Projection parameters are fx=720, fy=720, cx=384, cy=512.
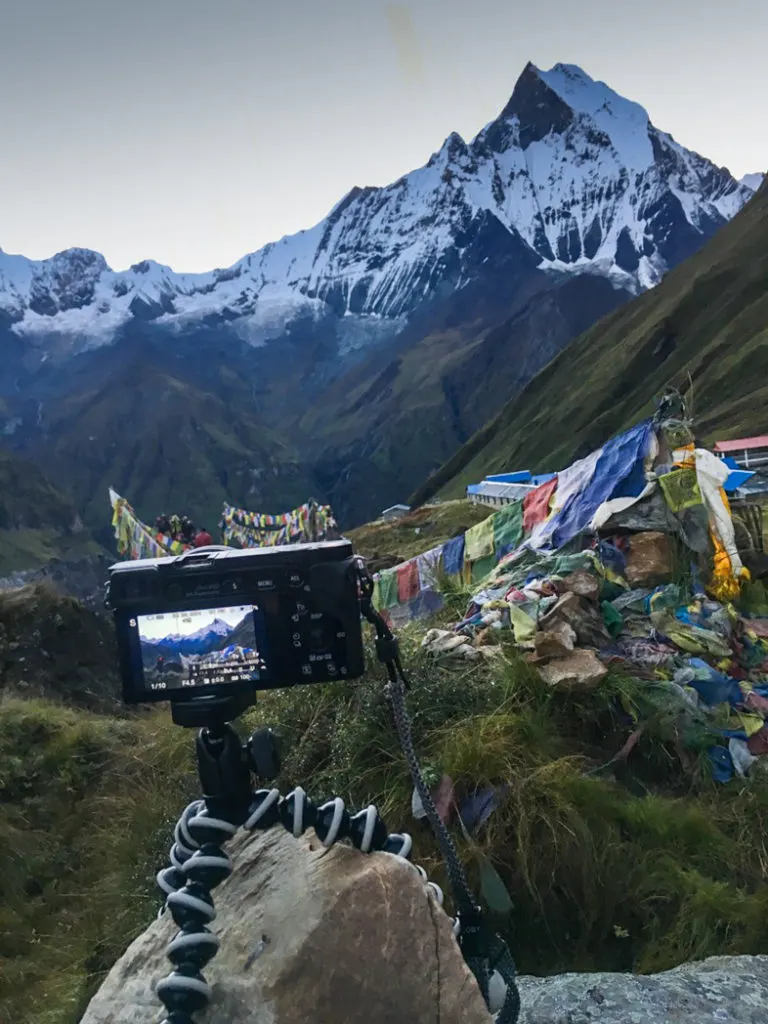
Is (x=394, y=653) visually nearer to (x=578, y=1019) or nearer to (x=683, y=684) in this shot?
(x=578, y=1019)

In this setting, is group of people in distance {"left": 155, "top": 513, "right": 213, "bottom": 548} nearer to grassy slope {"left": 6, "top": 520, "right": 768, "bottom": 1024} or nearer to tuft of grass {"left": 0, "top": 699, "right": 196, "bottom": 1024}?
tuft of grass {"left": 0, "top": 699, "right": 196, "bottom": 1024}

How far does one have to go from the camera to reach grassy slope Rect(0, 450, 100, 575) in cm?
12462

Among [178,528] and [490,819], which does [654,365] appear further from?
[490,819]

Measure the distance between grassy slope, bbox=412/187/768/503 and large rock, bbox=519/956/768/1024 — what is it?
249 ft

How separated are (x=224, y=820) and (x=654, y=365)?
106814 millimetres

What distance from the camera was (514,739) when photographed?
448 cm

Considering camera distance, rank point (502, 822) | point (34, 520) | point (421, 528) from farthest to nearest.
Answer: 1. point (34, 520)
2. point (421, 528)
3. point (502, 822)

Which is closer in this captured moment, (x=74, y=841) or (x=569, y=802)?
(x=569, y=802)

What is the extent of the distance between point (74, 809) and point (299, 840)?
4240 mm

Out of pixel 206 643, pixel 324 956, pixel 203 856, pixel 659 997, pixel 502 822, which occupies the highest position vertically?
pixel 206 643

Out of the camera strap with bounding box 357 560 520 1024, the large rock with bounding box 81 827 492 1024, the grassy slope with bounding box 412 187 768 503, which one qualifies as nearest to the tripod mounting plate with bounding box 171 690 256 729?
the camera strap with bounding box 357 560 520 1024

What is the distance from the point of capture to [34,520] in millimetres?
139375

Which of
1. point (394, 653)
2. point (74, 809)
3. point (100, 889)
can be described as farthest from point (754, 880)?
point (74, 809)

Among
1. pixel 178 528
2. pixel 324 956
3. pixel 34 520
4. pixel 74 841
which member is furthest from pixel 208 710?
pixel 34 520
